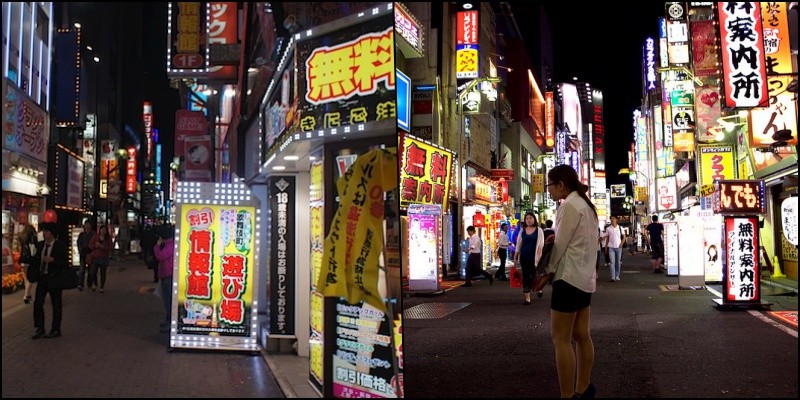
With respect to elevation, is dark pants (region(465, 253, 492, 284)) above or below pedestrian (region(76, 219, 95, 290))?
below

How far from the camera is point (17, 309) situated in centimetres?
340

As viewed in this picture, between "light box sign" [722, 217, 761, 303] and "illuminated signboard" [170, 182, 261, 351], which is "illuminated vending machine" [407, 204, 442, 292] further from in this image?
"illuminated signboard" [170, 182, 261, 351]

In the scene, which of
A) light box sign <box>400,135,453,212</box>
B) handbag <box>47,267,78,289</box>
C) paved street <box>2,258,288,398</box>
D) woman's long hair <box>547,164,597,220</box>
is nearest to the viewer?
paved street <box>2,258,288,398</box>

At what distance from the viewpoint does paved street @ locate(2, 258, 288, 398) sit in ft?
11.1

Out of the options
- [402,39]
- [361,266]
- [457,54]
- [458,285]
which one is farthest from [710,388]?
[457,54]

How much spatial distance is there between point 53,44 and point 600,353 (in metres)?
6.38

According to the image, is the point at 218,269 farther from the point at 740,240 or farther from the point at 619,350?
the point at 740,240

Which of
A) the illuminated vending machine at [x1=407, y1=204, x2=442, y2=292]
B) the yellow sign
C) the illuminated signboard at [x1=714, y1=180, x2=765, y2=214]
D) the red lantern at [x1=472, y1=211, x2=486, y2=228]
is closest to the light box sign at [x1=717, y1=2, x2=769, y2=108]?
the illuminated signboard at [x1=714, y1=180, x2=765, y2=214]

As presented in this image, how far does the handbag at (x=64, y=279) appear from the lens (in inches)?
143

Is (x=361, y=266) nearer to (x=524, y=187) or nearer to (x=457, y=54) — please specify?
(x=457, y=54)

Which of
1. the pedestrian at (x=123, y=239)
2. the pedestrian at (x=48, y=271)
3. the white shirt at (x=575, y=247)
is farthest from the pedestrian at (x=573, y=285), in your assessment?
the pedestrian at (x=48, y=271)

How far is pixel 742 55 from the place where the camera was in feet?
46.2

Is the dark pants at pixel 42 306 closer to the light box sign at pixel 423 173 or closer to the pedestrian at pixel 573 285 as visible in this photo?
the pedestrian at pixel 573 285

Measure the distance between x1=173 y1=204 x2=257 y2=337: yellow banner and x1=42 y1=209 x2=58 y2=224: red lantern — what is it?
402 centimetres
